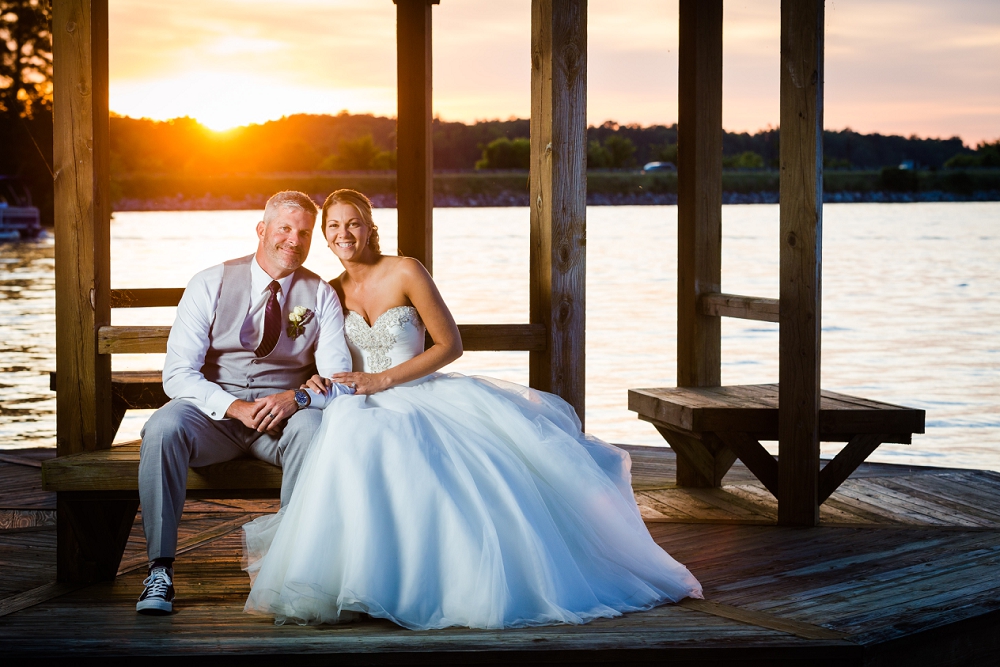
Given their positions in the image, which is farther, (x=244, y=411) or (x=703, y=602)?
(x=244, y=411)

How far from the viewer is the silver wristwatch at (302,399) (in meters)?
3.54

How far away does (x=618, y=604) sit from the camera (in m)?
3.17

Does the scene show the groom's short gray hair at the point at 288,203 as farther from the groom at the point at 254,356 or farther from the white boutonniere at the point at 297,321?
the white boutonniere at the point at 297,321

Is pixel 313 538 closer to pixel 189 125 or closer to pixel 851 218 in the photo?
pixel 189 125

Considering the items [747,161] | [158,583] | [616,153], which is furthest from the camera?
[747,161]

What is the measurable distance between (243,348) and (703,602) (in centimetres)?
176

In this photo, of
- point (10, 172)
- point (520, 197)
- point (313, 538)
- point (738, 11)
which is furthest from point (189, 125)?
point (313, 538)

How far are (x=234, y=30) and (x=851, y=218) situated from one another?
35019 mm

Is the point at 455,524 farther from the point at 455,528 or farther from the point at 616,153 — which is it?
the point at 616,153

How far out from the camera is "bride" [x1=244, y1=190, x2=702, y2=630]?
9.95 feet

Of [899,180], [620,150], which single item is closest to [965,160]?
[899,180]

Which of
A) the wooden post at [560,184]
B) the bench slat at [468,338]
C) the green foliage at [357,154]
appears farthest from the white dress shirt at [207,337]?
the green foliage at [357,154]

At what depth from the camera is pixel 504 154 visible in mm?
36906

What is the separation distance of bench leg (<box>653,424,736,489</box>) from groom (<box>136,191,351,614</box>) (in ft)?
6.18
